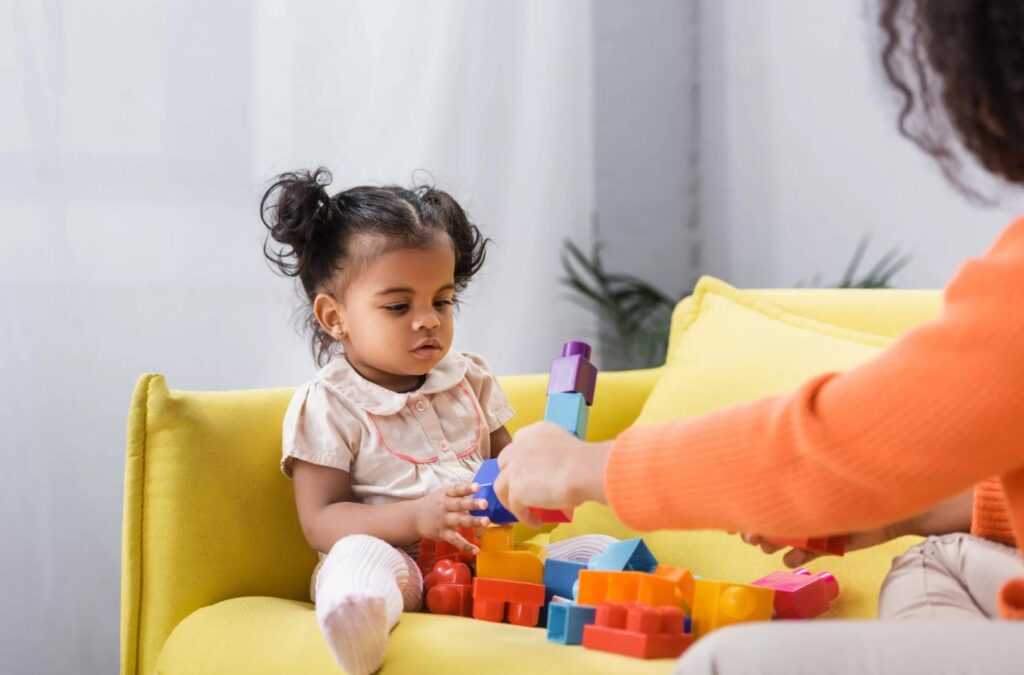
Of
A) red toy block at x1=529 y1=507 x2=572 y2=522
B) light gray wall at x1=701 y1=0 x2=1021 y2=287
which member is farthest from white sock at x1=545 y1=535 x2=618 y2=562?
light gray wall at x1=701 y1=0 x2=1021 y2=287

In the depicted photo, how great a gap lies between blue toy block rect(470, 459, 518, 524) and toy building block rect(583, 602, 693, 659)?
7.5 inches

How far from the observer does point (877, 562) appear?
1106mm

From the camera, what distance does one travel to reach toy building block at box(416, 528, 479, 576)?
122 centimetres

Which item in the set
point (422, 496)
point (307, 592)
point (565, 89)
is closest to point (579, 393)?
point (422, 496)

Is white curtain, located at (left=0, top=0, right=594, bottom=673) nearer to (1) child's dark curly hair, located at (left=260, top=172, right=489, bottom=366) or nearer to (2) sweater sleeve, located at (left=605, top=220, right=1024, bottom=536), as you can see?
(1) child's dark curly hair, located at (left=260, top=172, right=489, bottom=366)

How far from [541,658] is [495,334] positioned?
1.27m

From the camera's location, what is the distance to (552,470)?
812mm

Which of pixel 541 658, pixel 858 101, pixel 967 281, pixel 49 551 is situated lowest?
pixel 49 551

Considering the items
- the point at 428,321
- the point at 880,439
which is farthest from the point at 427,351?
the point at 880,439

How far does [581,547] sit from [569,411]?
0.31 m

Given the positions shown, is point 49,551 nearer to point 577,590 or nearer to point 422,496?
point 422,496

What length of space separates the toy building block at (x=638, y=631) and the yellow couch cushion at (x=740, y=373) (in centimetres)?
22

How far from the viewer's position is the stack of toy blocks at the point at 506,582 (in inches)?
42.1

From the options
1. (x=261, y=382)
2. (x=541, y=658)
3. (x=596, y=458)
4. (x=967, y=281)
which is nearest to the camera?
(x=967, y=281)
